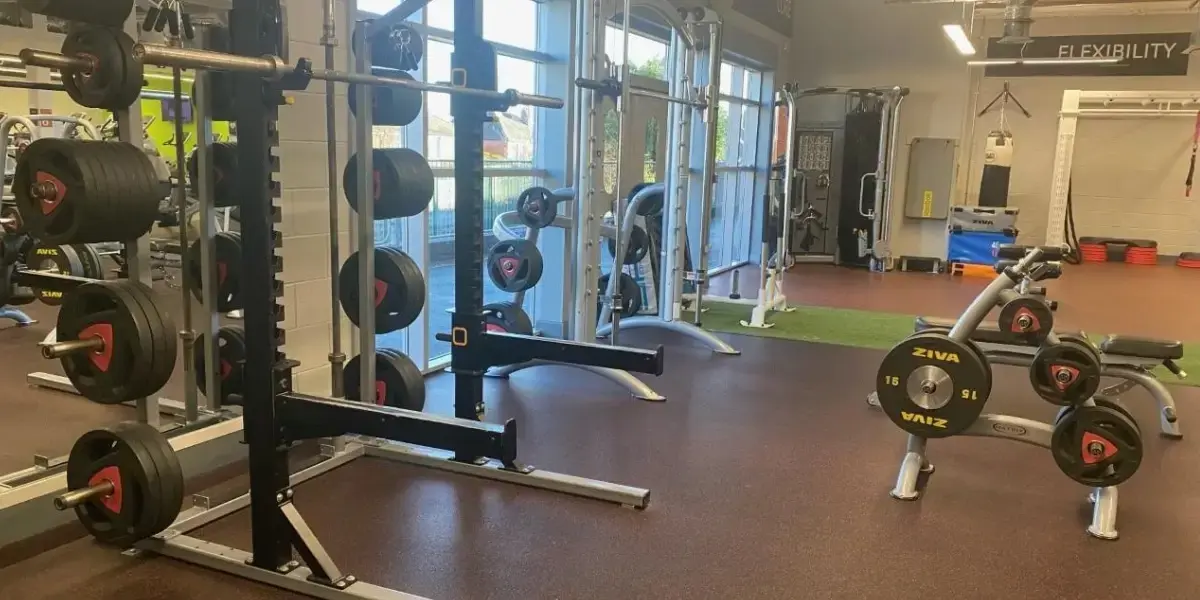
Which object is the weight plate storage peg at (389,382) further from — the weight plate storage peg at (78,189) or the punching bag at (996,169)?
the punching bag at (996,169)

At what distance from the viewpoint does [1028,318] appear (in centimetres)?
326

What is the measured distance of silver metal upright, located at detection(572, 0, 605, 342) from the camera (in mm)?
4020

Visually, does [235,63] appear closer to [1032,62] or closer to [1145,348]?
[1145,348]

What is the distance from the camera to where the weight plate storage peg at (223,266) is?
10.0 ft

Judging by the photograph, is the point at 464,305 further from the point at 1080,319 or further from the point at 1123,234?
the point at 1123,234

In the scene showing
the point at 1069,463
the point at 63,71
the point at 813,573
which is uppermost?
the point at 63,71

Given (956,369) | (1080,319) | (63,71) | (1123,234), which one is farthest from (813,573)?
(1123,234)

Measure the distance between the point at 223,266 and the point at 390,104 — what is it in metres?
0.82

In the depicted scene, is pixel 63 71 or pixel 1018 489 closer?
pixel 63 71

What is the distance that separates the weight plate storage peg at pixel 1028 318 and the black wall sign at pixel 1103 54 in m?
8.29

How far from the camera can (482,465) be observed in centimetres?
320

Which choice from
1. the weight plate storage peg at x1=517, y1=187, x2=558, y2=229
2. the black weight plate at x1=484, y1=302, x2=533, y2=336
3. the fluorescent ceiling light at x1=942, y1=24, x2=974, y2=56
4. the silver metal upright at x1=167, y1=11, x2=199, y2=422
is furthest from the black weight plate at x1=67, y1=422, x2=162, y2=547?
the fluorescent ceiling light at x1=942, y1=24, x2=974, y2=56

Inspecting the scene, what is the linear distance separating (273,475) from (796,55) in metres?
9.99

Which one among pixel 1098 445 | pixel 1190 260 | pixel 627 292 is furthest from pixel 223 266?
pixel 1190 260
